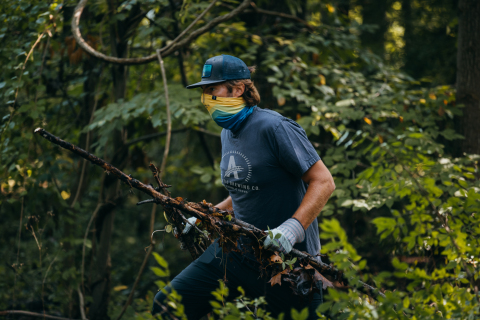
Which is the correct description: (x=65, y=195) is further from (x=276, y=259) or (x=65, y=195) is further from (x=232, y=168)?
(x=276, y=259)

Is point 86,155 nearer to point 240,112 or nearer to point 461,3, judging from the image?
point 240,112

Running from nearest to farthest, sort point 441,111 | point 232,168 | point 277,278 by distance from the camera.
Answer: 1. point 277,278
2. point 232,168
3. point 441,111

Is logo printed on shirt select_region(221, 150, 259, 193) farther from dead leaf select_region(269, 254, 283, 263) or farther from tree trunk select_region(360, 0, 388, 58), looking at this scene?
tree trunk select_region(360, 0, 388, 58)

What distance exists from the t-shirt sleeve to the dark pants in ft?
2.05

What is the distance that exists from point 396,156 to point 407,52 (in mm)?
4955

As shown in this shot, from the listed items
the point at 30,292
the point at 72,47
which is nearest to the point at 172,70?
the point at 72,47

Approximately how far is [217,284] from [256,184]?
0.68m

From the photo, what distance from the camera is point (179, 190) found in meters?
7.84

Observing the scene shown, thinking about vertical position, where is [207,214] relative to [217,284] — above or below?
above

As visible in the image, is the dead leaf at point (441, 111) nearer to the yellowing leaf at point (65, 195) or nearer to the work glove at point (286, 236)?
the work glove at point (286, 236)

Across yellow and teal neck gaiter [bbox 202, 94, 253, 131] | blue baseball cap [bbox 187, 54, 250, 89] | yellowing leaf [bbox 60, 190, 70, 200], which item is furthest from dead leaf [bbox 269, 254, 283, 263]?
yellowing leaf [bbox 60, 190, 70, 200]

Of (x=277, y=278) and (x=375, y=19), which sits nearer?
(x=277, y=278)

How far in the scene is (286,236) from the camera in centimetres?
206

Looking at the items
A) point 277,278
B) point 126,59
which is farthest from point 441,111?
point 126,59
